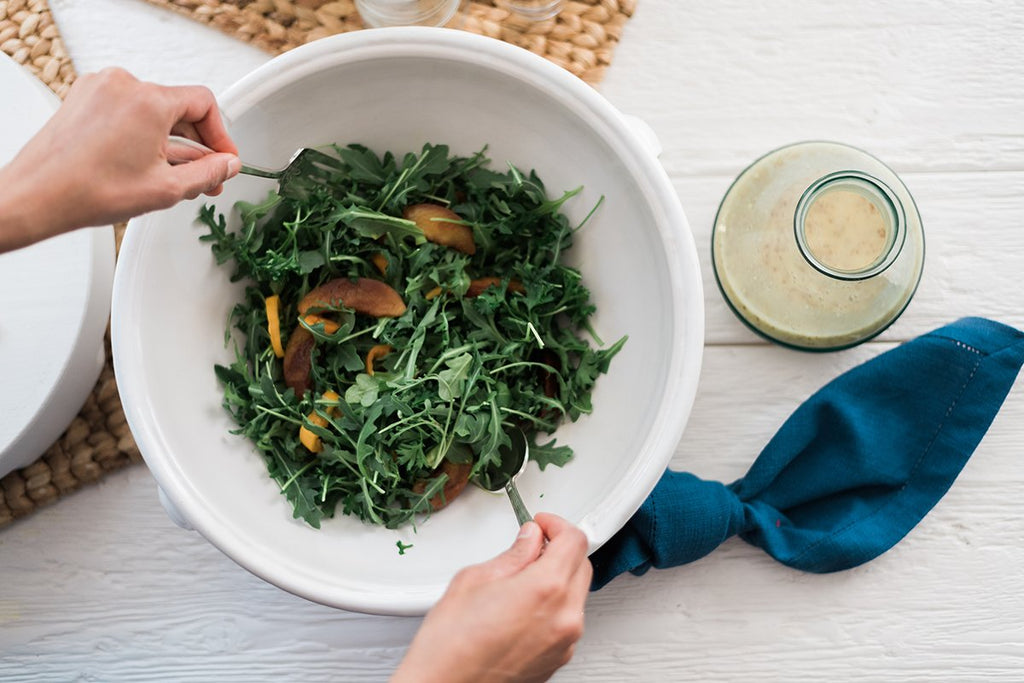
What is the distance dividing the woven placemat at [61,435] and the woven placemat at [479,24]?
150mm

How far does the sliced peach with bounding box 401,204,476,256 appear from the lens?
94cm

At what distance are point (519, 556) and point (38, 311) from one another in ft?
2.26

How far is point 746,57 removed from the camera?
1.09m

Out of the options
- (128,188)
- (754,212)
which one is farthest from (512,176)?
(128,188)

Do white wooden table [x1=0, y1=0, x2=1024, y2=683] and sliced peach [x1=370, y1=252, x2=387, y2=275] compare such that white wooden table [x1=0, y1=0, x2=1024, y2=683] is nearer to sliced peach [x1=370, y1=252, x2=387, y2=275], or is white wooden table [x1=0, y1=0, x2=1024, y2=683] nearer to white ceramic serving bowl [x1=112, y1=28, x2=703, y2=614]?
white ceramic serving bowl [x1=112, y1=28, x2=703, y2=614]

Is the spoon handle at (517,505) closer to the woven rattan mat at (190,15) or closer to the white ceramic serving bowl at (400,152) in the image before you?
the white ceramic serving bowl at (400,152)

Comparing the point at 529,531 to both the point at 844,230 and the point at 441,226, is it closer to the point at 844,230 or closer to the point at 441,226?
the point at 441,226

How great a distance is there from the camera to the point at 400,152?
0.99m

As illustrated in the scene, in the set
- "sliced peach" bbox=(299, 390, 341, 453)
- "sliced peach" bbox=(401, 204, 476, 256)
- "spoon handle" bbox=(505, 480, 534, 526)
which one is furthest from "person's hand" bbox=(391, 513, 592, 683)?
"sliced peach" bbox=(401, 204, 476, 256)

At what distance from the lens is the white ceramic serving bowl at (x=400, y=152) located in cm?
84

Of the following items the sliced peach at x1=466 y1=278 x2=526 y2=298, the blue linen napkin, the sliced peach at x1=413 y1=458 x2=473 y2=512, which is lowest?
the blue linen napkin

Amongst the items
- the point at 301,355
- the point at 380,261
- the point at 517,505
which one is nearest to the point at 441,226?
the point at 380,261

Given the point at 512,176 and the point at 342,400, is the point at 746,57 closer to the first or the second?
the point at 512,176

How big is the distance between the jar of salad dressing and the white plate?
0.79 m
